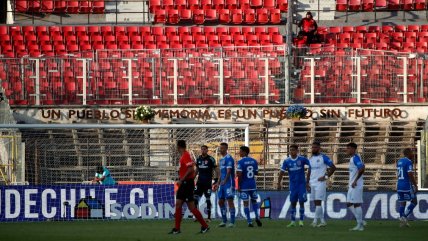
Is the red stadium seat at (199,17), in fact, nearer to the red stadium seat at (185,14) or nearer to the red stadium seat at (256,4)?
the red stadium seat at (185,14)

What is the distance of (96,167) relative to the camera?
3578cm

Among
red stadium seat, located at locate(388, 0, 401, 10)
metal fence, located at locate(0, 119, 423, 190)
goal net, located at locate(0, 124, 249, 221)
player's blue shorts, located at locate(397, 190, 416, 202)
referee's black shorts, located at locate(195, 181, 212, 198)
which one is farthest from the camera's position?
red stadium seat, located at locate(388, 0, 401, 10)

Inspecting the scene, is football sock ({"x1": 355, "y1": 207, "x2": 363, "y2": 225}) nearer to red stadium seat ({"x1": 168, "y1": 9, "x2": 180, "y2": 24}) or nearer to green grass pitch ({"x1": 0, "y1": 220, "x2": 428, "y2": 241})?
green grass pitch ({"x1": 0, "y1": 220, "x2": 428, "y2": 241})

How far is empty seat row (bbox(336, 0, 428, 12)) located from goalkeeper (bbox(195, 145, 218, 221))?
1672 cm

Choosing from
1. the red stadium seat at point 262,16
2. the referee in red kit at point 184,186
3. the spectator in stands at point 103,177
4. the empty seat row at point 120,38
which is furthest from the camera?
the red stadium seat at point 262,16

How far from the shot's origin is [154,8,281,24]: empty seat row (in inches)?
1849

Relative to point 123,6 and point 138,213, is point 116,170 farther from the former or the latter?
point 123,6

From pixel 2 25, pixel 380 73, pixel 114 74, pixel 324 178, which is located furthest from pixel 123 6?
pixel 324 178

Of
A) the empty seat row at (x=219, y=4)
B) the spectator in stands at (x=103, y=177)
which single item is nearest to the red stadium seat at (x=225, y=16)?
the empty seat row at (x=219, y=4)

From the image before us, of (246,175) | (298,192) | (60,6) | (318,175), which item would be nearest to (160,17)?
(60,6)

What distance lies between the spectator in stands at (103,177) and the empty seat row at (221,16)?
41.8 feet

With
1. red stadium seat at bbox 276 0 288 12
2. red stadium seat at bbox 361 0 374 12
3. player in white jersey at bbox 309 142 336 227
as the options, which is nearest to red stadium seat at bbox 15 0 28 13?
red stadium seat at bbox 276 0 288 12

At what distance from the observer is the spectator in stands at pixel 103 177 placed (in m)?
35.0

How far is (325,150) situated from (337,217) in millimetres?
6385
